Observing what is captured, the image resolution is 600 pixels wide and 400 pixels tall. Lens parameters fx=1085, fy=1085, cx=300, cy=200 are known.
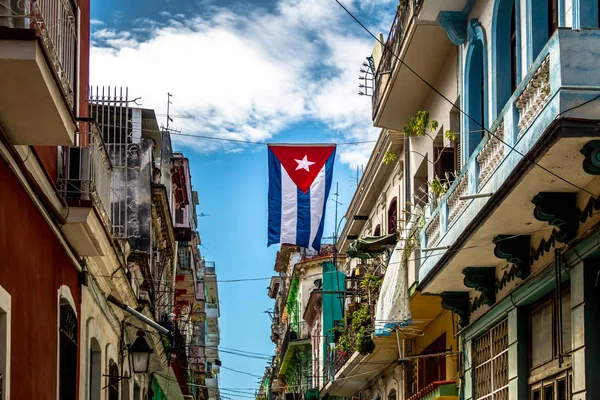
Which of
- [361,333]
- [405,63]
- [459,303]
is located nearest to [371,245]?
[361,333]

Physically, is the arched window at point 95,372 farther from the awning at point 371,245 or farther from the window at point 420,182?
the window at point 420,182

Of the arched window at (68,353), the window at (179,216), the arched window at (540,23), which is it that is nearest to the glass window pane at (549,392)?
the arched window at (540,23)

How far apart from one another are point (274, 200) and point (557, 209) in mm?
6796

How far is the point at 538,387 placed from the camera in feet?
36.7

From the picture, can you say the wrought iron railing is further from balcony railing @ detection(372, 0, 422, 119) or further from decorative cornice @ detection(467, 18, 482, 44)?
decorative cornice @ detection(467, 18, 482, 44)

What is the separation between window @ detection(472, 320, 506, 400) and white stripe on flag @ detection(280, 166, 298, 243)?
3.46 m

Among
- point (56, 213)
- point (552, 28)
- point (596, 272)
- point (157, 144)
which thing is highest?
point (157, 144)

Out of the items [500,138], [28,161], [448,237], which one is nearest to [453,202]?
[448,237]

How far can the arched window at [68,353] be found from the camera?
1111 centimetres

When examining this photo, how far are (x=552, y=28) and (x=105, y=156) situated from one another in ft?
15.5

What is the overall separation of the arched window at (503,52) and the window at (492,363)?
2.59m

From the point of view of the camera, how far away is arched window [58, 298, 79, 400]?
11107 mm

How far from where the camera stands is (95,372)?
46.0ft

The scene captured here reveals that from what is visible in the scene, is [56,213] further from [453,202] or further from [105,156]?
[453,202]
